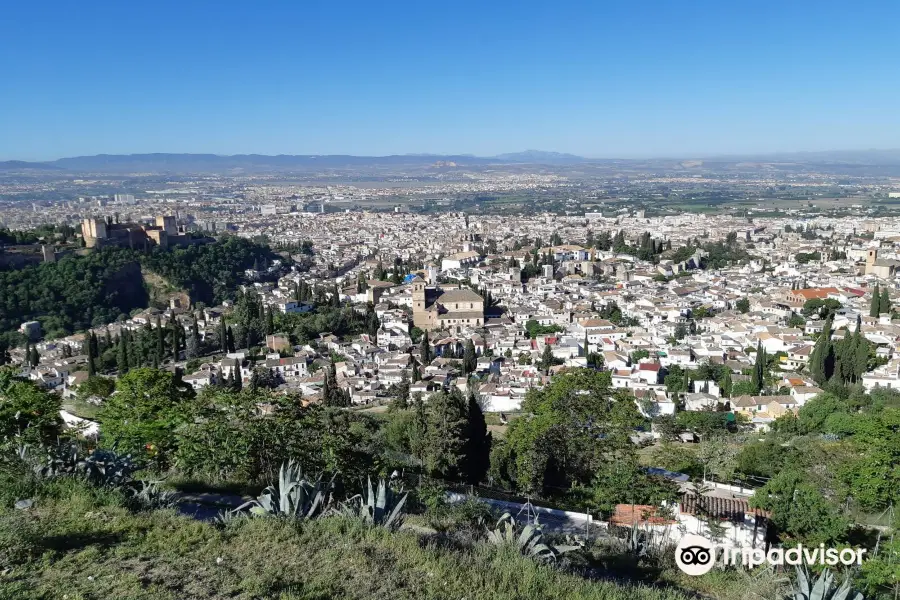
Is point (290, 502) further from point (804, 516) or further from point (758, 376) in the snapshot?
point (758, 376)

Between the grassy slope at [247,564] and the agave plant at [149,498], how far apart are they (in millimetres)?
226

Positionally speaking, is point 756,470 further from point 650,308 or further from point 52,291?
point 52,291

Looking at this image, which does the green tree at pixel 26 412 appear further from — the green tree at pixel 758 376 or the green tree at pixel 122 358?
the green tree at pixel 758 376

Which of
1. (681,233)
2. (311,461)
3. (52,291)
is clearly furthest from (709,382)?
(681,233)

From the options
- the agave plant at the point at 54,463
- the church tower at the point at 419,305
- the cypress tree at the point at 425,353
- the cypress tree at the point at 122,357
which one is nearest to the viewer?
the agave plant at the point at 54,463

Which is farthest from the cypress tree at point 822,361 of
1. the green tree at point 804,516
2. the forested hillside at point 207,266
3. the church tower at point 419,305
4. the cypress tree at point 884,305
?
the forested hillside at point 207,266

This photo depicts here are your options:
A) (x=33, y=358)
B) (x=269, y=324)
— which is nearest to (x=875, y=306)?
(x=269, y=324)

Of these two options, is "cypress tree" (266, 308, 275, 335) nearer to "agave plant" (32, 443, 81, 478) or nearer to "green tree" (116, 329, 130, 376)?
"green tree" (116, 329, 130, 376)

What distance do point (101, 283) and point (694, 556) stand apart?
44106 millimetres

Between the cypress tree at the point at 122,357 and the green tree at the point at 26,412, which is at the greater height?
the green tree at the point at 26,412

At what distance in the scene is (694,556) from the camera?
235 inches

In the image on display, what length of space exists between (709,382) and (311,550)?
2138 centimetres

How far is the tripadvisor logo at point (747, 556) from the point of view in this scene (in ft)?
19.0

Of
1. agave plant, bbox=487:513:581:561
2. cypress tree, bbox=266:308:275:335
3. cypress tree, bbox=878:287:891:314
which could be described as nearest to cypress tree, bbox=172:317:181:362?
cypress tree, bbox=266:308:275:335
